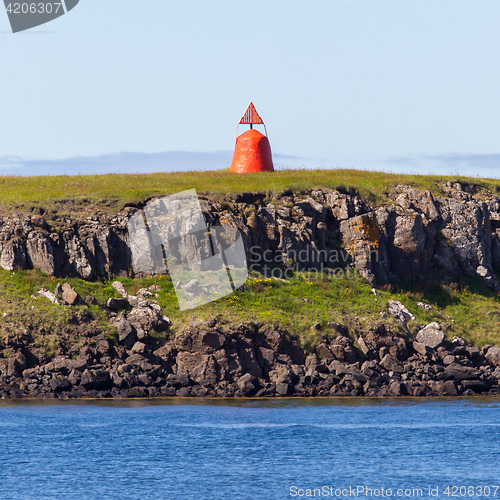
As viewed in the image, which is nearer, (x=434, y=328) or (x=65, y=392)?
(x=65, y=392)

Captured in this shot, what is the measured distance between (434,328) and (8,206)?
30.8m

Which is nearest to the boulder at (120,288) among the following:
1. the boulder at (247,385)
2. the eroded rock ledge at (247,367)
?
the eroded rock ledge at (247,367)

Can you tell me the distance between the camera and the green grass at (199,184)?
5238 centimetres

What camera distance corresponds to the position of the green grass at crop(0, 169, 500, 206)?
52375mm

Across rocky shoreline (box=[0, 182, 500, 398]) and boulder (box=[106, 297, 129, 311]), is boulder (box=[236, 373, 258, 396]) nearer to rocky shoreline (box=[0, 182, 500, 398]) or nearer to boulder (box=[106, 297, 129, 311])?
rocky shoreline (box=[0, 182, 500, 398])

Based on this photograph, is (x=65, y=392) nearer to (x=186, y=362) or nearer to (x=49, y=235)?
(x=186, y=362)

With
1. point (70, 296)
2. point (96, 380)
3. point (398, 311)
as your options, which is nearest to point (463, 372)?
point (398, 311)

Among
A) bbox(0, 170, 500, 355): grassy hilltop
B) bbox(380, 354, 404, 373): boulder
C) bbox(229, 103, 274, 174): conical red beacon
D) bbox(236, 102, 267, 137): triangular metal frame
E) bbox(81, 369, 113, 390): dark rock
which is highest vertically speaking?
bbox(236, 102, 267, 137): triangular metal frame

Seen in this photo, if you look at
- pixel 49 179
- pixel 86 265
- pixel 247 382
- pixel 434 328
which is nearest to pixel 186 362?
pixel 247 382

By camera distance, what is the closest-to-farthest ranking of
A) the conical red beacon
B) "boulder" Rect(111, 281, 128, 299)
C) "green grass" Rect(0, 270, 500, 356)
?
"green grass" Rect(0, 270, 500, 356), "boulder" Rect(111, 281, 128, 299), the conical red beacon

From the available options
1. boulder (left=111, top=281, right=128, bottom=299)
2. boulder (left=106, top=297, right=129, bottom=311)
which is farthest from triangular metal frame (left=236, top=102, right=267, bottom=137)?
boulder (left=106, top=297, right=129, bottom=311)

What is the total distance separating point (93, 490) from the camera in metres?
22.9

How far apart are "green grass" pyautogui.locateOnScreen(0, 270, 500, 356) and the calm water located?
7211 mm

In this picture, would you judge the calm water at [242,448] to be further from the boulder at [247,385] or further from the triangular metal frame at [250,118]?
the triangular metal frame at [250,118]
